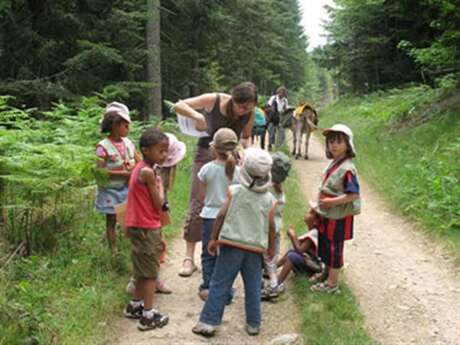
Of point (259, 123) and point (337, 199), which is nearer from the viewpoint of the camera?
point (337, 199)

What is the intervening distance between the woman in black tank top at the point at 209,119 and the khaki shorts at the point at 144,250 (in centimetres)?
112

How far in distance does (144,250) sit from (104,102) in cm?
736

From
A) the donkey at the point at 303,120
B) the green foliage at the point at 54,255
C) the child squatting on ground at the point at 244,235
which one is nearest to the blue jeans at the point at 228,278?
the child squatting on ground at the point at 244,235

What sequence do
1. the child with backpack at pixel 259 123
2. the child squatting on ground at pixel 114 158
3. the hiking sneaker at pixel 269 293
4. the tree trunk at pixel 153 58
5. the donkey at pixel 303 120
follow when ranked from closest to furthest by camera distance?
the hiking sneaker at pixel 269 293 → the child squatting on ground at pixel 114 158 → the child with backpack at pixel 259 123 → the donkey at pixel 303 120 → the tree trunk at pixel 153 58

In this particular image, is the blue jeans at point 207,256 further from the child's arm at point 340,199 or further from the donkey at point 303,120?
the donkey at point 303,120

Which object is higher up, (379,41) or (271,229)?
(379,41)

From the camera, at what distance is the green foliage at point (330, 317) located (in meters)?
4.06

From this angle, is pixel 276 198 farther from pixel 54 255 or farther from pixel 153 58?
pixel 153 58

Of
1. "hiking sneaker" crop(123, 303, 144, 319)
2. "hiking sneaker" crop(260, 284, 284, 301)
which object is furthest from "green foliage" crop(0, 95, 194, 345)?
"hiking sneaker" crop(260, 284, 284, 301)

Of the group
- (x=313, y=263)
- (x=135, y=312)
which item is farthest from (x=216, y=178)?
(x=313, y=263)

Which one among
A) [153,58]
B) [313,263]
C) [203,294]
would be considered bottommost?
[203,294]

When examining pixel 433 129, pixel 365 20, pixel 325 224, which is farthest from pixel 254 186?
pixel 365 20

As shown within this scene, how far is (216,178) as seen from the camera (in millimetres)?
4527

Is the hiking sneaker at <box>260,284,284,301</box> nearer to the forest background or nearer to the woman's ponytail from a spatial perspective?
the woman's ponytail
